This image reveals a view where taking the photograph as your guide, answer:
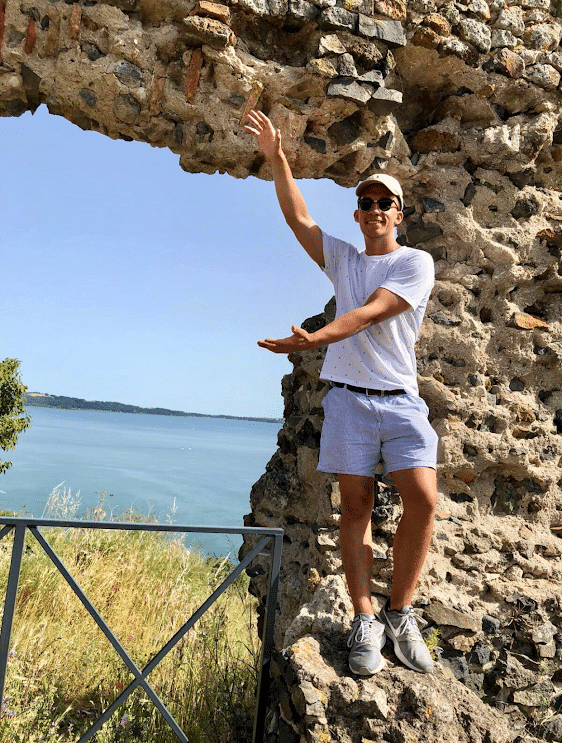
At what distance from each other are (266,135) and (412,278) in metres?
0.89

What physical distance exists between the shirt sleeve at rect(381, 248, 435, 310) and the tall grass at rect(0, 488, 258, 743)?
1755 mm

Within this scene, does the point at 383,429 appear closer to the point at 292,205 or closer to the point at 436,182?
the point at 292,205

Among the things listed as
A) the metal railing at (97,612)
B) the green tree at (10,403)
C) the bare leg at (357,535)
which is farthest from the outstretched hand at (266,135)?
the green tree at (10,403)

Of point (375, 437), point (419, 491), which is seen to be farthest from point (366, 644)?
point (375, 437)

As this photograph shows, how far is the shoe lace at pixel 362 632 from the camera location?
2281 mm

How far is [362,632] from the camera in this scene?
2.31 m

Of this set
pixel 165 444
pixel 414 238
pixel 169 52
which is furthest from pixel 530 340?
pixel 165 444

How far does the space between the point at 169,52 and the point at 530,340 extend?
2246 mm

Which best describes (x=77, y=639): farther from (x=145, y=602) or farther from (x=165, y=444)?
(x=165, y=444)

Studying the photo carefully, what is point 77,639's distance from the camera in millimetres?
3762

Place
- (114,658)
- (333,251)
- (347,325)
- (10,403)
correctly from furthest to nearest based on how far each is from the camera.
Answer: (10,403)
(114,658)
(333,251)
(347,325)

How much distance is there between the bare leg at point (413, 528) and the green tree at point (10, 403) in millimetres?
6889

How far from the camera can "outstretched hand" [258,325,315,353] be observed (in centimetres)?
210

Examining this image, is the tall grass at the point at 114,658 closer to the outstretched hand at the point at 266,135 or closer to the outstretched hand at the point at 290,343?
the outstretched hand at the point at 290,343
